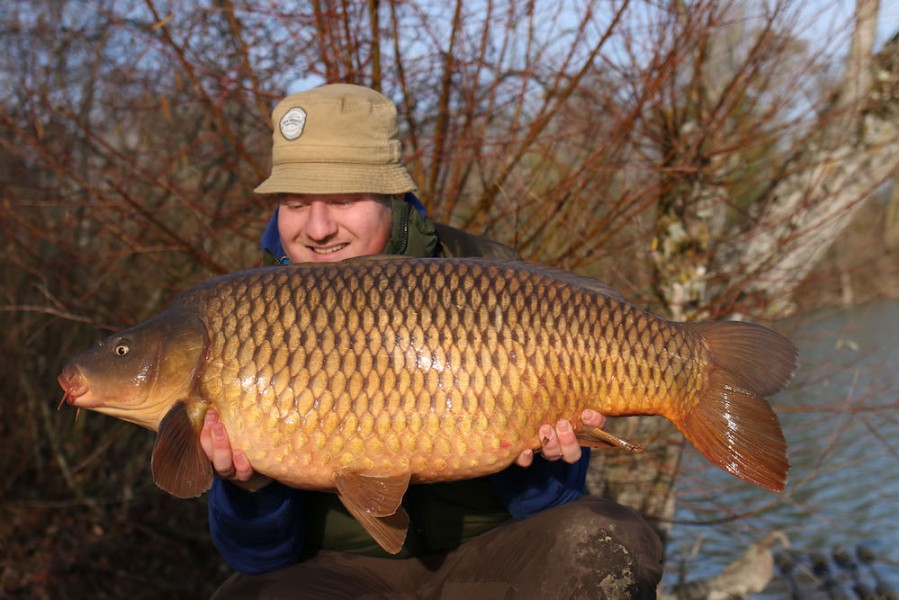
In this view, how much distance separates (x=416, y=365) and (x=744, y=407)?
24.7 inches

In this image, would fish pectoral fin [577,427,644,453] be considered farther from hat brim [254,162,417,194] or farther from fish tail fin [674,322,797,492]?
hat brim [254,162,417,194]

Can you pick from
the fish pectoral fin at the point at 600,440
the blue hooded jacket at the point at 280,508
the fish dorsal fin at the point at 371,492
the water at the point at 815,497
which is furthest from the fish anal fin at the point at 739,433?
the water at the point at 815,497

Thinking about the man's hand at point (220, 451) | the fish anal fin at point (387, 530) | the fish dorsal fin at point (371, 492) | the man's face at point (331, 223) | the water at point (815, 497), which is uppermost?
the man's face at point (331, 223)

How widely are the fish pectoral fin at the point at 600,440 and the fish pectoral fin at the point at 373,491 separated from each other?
0.36 meters

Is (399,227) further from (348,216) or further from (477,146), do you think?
(477,146)

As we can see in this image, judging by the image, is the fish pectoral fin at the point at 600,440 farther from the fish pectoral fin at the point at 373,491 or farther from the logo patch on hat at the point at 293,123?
the logo patch on hat at the point at 293,123

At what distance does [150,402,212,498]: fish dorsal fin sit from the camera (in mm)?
1488

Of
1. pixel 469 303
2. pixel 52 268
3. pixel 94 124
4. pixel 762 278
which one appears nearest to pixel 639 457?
pixel 762 278

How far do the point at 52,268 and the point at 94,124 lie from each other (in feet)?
3.96

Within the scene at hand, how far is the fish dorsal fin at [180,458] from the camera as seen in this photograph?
1.49 meters

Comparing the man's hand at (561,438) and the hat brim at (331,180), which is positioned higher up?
the hat brim at (331,180)

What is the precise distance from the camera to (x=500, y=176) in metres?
2.87

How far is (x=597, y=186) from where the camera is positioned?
122 inches

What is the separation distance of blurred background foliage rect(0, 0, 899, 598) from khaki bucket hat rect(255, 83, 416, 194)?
22.9 inches
